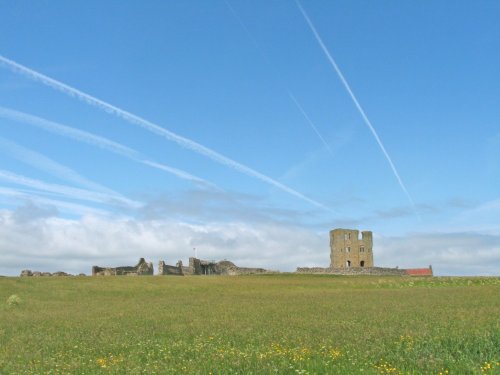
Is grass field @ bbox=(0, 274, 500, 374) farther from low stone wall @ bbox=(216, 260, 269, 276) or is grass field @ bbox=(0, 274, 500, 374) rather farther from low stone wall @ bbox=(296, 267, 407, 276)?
low stone wall @ bbox=(296, 267, 407, 276)

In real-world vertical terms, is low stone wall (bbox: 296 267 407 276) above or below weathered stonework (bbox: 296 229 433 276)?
below

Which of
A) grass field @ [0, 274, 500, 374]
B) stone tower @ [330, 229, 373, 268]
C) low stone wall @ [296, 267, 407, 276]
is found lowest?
grass field @ [0, 274, 500, 374]

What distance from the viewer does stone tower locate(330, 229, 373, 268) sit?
418ft

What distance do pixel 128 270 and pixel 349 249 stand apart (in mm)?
60350

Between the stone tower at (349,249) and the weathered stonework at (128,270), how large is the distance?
5341 cm

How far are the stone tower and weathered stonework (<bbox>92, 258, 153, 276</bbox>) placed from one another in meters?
53.4

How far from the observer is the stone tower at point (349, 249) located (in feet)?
418

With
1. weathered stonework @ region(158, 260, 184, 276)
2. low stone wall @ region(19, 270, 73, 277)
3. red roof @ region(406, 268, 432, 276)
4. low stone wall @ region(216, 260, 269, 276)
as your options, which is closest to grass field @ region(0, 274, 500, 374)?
low stone wall @ region(19, 270, 73, 277)

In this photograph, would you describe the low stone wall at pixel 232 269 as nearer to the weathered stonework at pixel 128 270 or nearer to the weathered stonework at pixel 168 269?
the weathered stonework at pixel 168 269

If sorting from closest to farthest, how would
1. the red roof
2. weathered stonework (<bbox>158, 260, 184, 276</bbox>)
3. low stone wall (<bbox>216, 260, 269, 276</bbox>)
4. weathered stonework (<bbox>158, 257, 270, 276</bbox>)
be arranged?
weathered stonework (<bbox>158, 260, 184, 276</bbox>), weathered stonework (<bbox>158, 257, 270, 276</bbox>), low stone wall (<bbox>216, 260, 269, 276</bbox>), the red roof

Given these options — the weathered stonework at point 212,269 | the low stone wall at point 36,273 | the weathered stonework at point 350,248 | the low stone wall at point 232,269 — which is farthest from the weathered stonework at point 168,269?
the weathered stonework at point 350,248

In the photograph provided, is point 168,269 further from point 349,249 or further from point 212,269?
point 349,249

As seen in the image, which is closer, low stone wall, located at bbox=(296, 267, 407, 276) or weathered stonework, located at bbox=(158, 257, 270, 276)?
weathered stonework, located at bbox=(158, 257, 270, 276)

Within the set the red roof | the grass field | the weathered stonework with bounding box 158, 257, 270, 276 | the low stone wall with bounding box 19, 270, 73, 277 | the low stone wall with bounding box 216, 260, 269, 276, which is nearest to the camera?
the grass field
